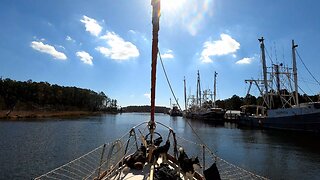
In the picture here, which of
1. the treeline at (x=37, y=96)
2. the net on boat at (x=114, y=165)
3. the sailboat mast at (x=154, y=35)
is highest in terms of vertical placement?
the treeline at (x=37, y=96)

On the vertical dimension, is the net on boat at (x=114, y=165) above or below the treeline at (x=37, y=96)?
below

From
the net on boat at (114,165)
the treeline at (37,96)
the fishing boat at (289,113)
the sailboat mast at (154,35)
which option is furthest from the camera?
the treeline at (37,96)

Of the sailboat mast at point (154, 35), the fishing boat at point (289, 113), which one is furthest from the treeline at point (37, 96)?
the sailboat mast at point (154, 35)

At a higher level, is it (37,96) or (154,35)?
(37,96)

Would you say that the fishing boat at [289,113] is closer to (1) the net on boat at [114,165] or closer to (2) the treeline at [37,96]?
(1) the net on boat at [114,165]

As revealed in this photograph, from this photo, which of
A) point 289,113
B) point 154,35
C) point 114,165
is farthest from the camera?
point 289,113

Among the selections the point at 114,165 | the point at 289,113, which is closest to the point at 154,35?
the point at 114,165

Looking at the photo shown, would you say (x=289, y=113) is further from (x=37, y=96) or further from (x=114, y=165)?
(x=37, y=96)

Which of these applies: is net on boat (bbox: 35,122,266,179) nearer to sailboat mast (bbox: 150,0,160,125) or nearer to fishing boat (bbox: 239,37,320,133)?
sailboat mast (bbox: 150,0,160,125)

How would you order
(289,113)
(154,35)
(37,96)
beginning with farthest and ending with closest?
1. (37,96)
2. (289,113)
3. (154,35)

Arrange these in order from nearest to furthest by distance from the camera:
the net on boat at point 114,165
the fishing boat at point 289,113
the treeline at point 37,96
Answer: the net on boat at point 114,165, the fishing boat at point 289,113, the treeline at point 37,96

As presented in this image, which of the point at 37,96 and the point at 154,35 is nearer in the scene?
the point at 154,35

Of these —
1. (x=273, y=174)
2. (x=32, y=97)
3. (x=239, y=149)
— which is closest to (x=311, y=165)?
(x=273, y=174)

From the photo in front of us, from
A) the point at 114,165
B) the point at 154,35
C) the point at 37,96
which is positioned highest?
the point at 37,96
